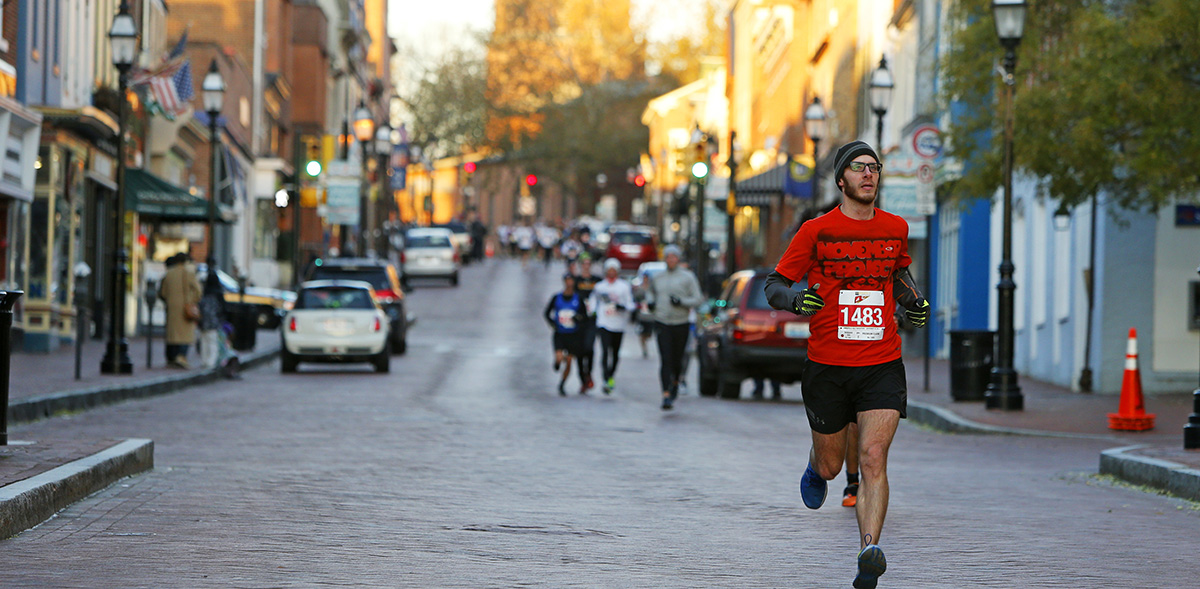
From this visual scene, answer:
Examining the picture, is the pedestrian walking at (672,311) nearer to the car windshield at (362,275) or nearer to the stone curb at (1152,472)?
the stone curb at (1152,472)

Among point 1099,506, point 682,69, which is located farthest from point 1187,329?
point 682,69

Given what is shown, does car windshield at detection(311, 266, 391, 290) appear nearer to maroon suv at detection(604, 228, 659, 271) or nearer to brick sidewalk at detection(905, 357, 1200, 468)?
brick sidewalk at detection(905, 357, 1200, 468)

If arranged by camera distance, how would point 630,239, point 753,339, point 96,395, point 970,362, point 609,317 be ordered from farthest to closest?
point 630,239 → point 609,317 → point 753,339 → point 970,362 → point 96,395

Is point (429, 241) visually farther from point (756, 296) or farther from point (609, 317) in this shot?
point (756, 296)

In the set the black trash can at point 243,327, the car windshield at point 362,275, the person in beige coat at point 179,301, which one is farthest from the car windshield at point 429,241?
the person in beige coat at point 179,301

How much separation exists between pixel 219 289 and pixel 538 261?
5635 centimetres

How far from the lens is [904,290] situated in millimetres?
7785

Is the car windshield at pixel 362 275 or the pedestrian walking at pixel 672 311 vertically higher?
the car windshield at pixel 362 275

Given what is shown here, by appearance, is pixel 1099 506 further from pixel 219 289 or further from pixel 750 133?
pixel 750 133

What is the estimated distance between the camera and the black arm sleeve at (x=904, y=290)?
773cm

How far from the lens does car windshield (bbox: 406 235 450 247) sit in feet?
190

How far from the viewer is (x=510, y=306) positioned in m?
51.0

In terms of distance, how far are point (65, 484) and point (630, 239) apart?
5169 centimetres

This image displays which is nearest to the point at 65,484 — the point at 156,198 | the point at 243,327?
the point at 243,327
